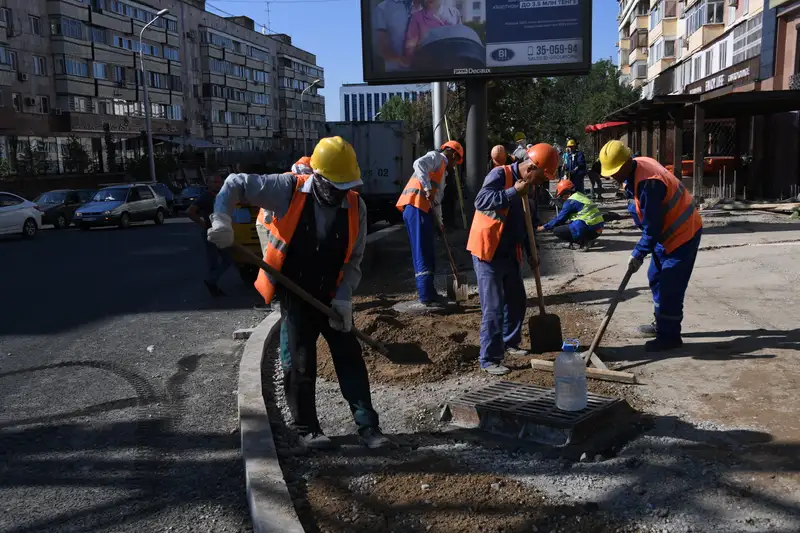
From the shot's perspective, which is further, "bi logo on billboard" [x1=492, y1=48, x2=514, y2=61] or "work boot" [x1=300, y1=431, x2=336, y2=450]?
"bi logo on billboard" [x1=492, y1=48, x2=514, y2=61]

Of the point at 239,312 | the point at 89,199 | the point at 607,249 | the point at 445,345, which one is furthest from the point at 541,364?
the point at 89,199

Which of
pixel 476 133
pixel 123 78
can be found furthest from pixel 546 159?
pixel 123 78

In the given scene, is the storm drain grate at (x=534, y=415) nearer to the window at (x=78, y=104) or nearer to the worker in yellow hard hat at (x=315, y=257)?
the worker in yellow hard hat at (x=315, y=257)

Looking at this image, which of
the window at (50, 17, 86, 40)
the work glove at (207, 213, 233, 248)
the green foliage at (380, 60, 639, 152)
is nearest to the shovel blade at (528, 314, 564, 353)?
the work glove at (207, 213, 233, 248)

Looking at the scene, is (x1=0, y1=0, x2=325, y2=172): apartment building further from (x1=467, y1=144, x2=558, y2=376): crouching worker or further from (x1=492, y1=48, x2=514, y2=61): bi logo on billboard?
(x1=467, y1=144, x2=558, y2=376): crouching worker

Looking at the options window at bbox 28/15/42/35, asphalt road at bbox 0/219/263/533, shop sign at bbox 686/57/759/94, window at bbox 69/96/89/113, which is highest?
window at bbox 28/15/42/35

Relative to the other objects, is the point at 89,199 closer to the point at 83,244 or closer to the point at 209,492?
the point at 83,244

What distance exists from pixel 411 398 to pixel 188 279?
24.6 feet

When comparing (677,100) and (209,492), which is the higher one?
(677,100)

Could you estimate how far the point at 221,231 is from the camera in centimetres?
401

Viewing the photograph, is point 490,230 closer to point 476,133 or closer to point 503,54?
point 503,54

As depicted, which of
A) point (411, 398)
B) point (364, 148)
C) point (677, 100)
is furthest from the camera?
point (364, 148)

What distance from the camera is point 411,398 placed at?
5461 millimetres

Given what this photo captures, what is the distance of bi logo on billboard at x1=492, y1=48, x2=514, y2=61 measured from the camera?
47.1 feet
